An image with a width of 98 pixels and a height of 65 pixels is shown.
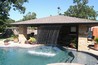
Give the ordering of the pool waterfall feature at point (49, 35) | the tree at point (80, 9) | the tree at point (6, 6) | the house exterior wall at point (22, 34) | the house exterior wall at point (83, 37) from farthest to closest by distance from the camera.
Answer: the tree at point (80, 9), the tree at point (6, 6), the house exterior wall at point (22, 34), the pool waterfall feature at point (49, 35), the house exterior wall at point (83, 37)

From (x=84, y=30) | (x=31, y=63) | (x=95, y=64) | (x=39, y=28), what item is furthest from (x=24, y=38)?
(x=95, y=64)

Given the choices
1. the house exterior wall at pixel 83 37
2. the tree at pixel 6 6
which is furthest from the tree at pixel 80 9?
the house exterior wall at pixel 83 37

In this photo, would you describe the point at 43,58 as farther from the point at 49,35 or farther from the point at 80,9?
the point at 80,9

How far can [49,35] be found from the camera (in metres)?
27.4

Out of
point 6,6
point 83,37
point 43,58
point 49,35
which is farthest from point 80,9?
point 43,58

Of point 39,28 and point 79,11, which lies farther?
point 79,11

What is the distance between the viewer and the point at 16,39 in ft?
92.5

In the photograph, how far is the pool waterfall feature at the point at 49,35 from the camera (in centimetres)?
2664

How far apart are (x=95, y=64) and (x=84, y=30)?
28.1 ft

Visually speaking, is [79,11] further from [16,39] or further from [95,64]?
[95,64]

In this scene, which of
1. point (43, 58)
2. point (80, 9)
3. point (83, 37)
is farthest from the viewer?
point (80, 9)

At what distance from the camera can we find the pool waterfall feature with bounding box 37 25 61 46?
26641 millimetres

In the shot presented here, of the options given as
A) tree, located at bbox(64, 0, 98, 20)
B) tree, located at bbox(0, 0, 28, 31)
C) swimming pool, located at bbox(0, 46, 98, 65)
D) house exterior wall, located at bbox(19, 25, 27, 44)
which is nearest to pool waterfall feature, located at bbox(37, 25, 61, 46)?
house exterior wall, located at bbox(19, 25, 27, 44)

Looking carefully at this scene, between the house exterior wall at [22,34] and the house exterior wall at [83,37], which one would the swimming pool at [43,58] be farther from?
the house exterior wall at [22,34]
